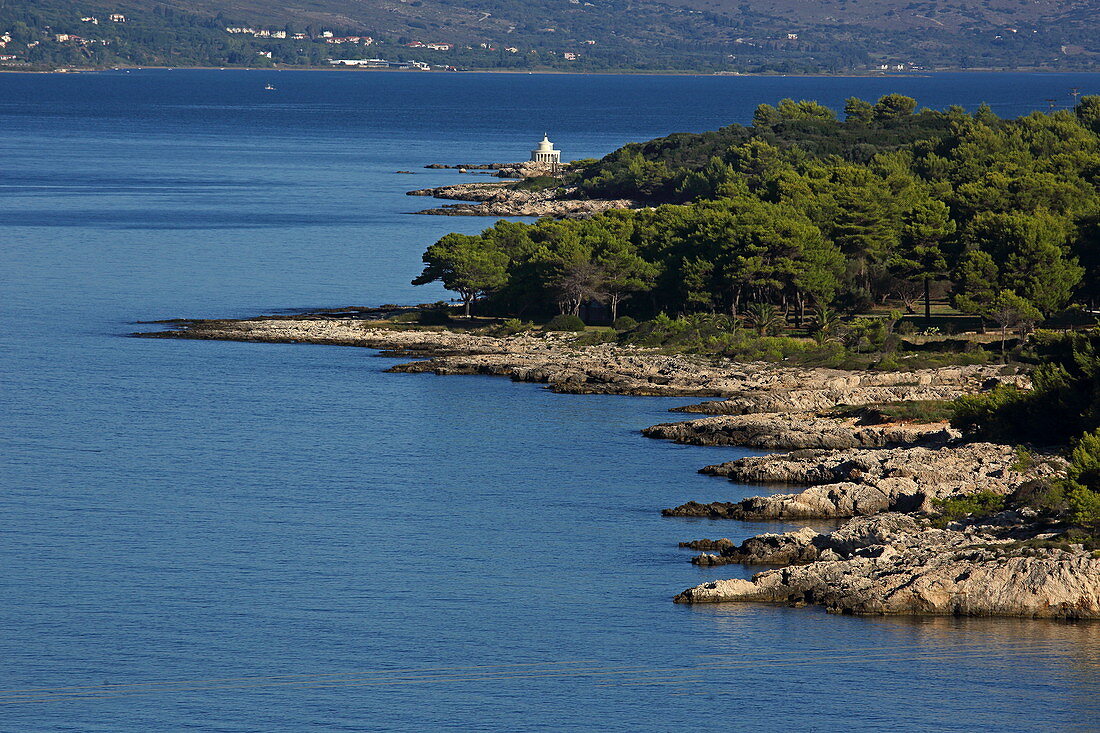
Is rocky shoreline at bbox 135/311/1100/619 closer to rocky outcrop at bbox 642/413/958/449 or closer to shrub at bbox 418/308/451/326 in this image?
rocky outcrop at bbox 642/413/958/449

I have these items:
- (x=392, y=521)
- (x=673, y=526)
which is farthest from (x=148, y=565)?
(x=673, y=526)

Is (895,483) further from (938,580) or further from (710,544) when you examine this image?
(938,580)

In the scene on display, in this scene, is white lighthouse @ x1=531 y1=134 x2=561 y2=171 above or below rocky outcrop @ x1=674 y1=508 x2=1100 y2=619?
above

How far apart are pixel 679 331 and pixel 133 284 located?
131 feet

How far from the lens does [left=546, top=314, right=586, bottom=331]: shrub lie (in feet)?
265

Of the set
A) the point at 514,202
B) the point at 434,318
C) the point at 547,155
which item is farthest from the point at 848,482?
the point at 547,155

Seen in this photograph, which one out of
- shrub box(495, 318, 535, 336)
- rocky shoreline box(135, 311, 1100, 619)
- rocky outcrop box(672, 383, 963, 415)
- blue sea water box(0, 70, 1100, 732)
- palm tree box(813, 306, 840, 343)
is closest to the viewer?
blue sea water box(0, 70, 1100, 732)

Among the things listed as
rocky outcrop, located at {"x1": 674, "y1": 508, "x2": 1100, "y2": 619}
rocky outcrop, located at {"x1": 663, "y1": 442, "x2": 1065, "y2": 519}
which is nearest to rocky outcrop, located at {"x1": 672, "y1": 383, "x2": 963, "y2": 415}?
rocky outcrop, located at {"x1": 663, "y1": 442, "x2": 1065, "y2": 519}

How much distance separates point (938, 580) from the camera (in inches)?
1540

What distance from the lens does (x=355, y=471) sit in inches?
2185

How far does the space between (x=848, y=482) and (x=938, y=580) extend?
10.0m

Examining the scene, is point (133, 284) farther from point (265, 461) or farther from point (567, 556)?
point (567, 556)

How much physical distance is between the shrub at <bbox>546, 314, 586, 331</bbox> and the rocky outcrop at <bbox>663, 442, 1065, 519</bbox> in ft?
99.6

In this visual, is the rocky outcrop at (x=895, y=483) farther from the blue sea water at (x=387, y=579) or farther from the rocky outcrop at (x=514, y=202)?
the rocky outcrop at (x=514, y=202)
